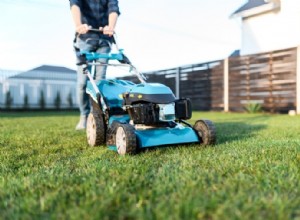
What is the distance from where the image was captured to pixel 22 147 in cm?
281

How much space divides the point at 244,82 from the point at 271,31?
324cm

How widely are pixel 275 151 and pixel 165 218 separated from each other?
1485 mm

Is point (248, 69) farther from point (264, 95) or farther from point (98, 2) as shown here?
point (98, 2)

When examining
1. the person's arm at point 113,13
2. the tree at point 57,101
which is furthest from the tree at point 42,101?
the person's arm at point 113,13

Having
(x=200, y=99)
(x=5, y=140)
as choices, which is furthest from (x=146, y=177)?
(x=200, y=99)

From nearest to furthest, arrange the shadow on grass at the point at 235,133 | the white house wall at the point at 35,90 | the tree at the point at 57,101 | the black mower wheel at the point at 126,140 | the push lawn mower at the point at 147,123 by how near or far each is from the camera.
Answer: the black mower wheel at the point at 126,140
the push lawn mower at the point at 147,123
the shadow on grass at the point at 235,133
the white house wall at the point at 35,90
the tree at the point at 57,101

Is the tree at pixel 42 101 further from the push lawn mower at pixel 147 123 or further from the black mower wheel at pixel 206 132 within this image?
the black mower wheel at pixel 206 132

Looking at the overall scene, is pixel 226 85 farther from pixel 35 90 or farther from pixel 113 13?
pixel 35 90

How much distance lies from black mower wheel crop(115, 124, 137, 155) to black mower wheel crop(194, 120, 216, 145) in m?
0.63

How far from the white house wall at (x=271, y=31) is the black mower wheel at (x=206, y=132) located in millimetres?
6789

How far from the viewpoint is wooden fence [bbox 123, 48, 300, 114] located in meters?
7.95

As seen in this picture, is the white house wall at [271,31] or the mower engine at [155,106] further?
the white house wall at [271,31]

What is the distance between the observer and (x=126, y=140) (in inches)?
90.3

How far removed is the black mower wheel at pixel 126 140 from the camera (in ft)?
7.53
